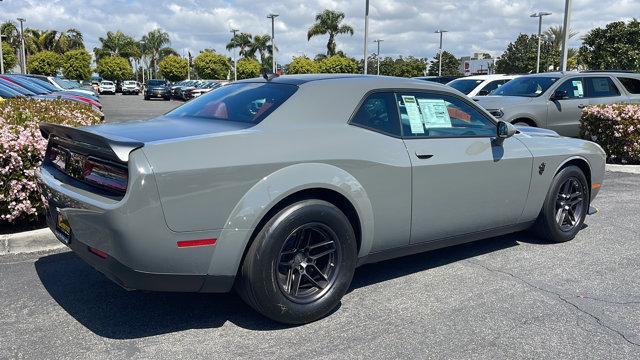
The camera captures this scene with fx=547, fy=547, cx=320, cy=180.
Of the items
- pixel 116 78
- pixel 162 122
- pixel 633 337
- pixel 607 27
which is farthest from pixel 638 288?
pixel 116 78

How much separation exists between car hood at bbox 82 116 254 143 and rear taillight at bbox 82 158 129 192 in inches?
7.1

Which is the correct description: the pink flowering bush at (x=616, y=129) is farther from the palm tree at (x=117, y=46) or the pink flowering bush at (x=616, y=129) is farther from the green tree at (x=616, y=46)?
the palm tree at (x=117, y=46)

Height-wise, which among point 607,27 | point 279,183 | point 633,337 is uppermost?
point 607,27

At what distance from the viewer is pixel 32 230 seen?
207 inches

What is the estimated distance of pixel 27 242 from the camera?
4.93 m

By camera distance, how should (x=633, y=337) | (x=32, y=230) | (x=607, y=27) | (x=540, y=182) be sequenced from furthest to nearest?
(x=607, y=27) → (x=32, y=230) → (x=540, y=182) → (x=633, y=337)

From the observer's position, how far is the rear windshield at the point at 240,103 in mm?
3682

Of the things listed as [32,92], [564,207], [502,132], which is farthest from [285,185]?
[32,92]

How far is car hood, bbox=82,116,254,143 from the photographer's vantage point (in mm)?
3219

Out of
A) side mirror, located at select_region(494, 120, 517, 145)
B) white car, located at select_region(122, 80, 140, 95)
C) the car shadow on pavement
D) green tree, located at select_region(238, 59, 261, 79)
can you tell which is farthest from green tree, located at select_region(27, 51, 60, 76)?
side mirror, located at select_region(494, 120, 517, 145)

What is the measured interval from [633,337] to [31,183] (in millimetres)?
4995

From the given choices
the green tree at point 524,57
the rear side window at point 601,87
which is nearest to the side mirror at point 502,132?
the rear side window at point 601,87

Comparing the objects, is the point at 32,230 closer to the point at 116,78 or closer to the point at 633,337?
the point at 633,337

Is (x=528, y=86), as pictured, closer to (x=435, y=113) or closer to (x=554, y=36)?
(x=435, y=113)
